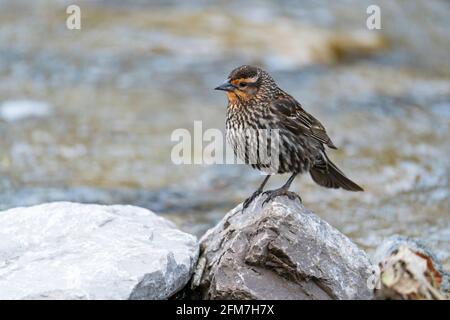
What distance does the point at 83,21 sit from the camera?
1441 centimetres

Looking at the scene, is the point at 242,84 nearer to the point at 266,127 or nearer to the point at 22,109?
the point at 266,127

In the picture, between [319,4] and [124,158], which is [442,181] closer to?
[124,158]

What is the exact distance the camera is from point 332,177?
6898 mm

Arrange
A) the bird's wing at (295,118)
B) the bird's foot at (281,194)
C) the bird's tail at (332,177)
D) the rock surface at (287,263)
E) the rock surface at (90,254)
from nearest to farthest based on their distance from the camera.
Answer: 1. the rock surface at (90,254)
2. the rock surface at (287,263)
3. the bird's foot at (281,194)
4. the bird's wing at (295,118)
5. the bird's tail at (332,177)

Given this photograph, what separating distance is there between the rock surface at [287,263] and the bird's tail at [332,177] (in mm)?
1190

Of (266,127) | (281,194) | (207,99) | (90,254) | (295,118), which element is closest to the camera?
(90,254)

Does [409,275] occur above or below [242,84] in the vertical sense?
below

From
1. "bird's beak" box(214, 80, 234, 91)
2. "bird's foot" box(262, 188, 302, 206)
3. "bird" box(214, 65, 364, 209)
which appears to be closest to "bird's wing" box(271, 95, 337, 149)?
"bird" box(214, 65, 364, 209)

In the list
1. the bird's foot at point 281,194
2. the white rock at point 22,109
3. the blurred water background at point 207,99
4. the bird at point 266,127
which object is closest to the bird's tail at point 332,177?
the bird at point 266,127

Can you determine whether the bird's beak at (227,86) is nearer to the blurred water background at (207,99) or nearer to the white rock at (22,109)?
the blurred water background at (207,99)

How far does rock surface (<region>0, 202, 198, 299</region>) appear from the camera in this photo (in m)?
4.93

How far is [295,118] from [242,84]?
0.50 m

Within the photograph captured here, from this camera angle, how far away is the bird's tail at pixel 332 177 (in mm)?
6840

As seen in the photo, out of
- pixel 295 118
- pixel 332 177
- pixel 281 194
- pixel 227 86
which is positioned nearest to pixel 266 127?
pixel 295 118
